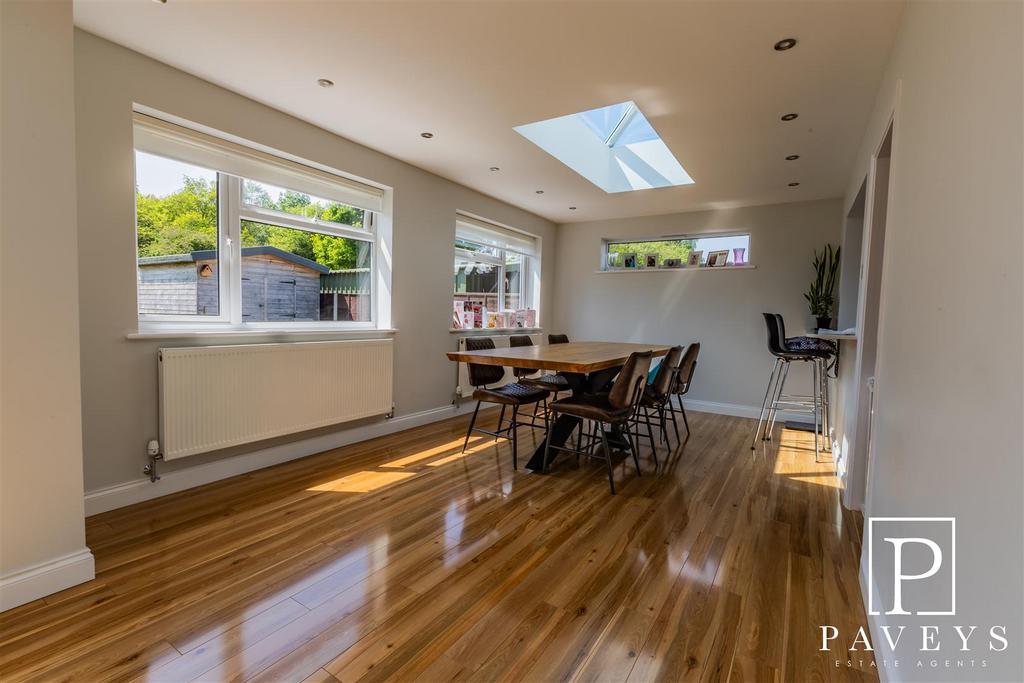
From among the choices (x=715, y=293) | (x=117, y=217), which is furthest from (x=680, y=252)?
→ (x=117, y=217)

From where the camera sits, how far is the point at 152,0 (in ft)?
6.78

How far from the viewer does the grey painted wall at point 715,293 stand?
5.15 metres

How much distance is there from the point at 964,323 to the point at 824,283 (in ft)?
14.9

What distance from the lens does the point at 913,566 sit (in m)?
1.30

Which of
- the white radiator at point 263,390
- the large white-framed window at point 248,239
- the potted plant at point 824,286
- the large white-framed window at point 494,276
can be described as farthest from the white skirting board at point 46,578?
the potted plant at point 824,286

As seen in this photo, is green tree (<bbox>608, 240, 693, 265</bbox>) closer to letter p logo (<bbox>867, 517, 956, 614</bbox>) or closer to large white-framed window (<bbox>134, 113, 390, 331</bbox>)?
large white-framed window (<bbox>134, 113, 390, 331</bbox>)

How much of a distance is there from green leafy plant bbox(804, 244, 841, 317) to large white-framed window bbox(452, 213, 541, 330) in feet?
10.9

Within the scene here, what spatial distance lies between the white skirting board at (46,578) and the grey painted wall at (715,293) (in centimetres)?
559

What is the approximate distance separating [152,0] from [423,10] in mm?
1236

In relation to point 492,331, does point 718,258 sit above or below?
above

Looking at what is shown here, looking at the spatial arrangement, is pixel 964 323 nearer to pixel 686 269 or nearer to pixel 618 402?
pixel 618 402

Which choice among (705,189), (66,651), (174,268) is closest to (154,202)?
(174,268)

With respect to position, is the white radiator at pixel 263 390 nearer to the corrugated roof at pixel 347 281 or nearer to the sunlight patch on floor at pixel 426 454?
the corrugated roof at pixel 347 281

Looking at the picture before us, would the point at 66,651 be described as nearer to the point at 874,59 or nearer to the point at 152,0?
the point at 152,0
